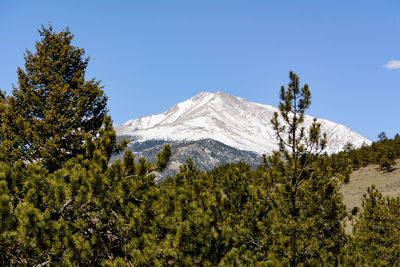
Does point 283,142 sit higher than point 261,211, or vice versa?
point 283,142

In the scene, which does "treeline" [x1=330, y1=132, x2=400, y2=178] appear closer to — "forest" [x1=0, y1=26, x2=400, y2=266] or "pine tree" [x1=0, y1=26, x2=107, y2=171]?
"forest" [x1=0, y1=26, x2=400, y2=266]

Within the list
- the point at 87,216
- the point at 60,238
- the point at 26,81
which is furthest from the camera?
the point at 26,81

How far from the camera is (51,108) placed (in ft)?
39.0

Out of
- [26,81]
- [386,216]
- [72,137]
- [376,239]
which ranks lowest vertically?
[376,239]

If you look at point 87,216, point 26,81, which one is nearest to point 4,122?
point 26,81

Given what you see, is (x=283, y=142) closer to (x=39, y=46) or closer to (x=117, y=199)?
(x=117, y=199)

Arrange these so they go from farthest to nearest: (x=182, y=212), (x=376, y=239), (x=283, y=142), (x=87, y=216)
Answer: (x=376, y=239)
(x=283, y=142)
(x=182, y=212)
(x=87, y=216)

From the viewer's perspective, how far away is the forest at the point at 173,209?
4480 millimetres

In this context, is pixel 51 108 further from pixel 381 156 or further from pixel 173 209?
pixel 381 156

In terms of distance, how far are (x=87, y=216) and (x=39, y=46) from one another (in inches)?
460

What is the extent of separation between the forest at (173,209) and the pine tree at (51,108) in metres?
0.09

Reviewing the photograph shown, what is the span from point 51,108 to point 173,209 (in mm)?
9073

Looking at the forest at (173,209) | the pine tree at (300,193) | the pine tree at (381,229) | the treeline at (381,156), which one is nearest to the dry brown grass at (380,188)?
the treeline at (381,156)

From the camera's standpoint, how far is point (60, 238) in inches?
168
